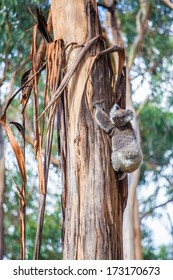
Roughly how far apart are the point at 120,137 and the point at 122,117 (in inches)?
→ 9.5

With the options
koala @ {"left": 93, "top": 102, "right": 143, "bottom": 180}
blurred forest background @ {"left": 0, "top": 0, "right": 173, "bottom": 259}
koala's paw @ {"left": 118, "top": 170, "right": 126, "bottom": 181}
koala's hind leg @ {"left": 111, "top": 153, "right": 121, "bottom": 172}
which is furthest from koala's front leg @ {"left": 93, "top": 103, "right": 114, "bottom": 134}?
blurred forest background @ {"left": 0, "top": 0, "right": 173, "bottom": 259}

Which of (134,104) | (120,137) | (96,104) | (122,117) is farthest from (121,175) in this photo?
(134,104)

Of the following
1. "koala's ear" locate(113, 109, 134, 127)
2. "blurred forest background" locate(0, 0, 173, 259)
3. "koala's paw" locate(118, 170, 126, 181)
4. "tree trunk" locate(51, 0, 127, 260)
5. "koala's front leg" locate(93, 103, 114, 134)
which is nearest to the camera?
"tree trunk" locate(51, 0, 127, 260)

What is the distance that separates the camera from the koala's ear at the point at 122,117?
329 cm

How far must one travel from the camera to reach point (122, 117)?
11.3ft

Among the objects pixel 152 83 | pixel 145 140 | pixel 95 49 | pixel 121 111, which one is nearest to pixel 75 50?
pixel 95 49

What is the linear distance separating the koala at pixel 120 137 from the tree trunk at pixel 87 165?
56mm

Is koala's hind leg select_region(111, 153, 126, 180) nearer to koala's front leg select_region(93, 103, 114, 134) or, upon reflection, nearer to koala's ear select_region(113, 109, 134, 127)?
koala's front leg select_region(93, 103, 114, 134)

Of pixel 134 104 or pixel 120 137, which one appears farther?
pixel 134 104

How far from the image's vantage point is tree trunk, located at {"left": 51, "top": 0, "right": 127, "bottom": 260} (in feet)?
8.55

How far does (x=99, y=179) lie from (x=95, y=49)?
84 centimetres

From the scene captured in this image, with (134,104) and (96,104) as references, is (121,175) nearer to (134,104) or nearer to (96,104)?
(96,104)

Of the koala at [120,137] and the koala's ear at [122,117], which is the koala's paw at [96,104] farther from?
the koala's ear at [122,117]
